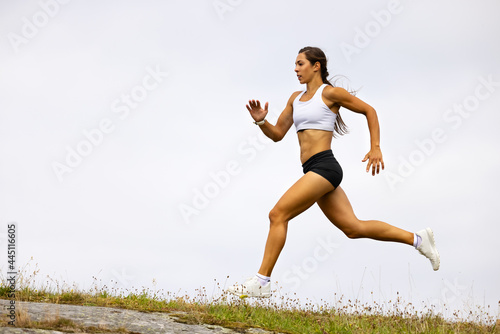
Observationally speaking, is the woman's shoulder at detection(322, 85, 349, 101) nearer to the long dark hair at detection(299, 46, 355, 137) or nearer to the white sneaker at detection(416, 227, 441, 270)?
the long dark hair at detection(299, 46, 355, 137)

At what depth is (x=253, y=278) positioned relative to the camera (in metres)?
6.67

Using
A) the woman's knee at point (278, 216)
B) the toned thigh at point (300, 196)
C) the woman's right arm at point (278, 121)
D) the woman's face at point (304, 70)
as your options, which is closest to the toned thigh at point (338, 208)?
the toned thigh at point (300, 196)

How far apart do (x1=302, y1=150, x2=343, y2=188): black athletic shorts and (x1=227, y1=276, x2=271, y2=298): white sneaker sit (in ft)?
5.04

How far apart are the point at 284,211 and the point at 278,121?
1714mm

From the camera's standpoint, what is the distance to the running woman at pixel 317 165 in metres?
6.68

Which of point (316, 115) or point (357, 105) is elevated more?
point (357, 105)

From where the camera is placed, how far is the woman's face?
24.2 ft

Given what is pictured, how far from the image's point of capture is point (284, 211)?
21.9ft

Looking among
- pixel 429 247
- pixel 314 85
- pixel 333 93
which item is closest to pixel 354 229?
pixel 429 247

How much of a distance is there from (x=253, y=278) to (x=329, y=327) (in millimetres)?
1110

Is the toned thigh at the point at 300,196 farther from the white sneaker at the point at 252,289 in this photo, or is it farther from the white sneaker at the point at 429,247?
the white sneaker at the point at 429,247

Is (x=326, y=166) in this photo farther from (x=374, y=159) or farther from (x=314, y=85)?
(x=314, y=85)

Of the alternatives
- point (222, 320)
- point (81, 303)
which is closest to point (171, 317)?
point (222, 320)

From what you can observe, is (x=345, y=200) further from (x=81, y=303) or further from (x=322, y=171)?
(x=81, y=303)
